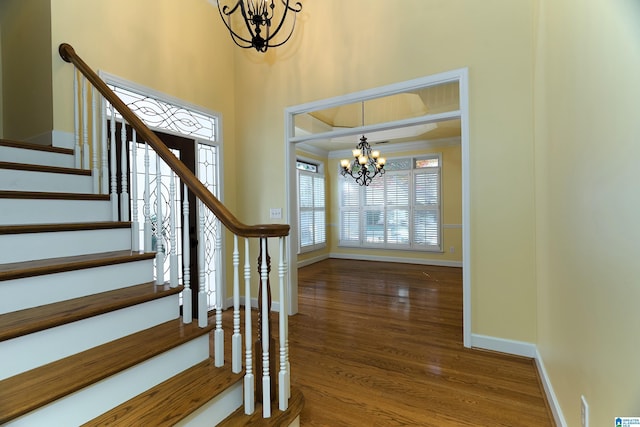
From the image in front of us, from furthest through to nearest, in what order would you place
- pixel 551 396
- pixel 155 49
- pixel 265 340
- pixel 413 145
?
pixel 413 145
pixel 155 49
pixel 551 396
pixel 265 340

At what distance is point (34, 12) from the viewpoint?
239 cm

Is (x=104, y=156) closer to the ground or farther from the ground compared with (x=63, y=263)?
farther from the ground

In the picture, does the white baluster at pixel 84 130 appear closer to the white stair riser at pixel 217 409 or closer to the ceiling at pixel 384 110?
the ceiling at pixel 384 110

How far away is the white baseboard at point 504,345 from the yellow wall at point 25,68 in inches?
159

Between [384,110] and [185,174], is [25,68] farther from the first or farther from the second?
[384,110]

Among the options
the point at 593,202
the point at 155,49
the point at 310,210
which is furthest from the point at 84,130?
the point at 310,210

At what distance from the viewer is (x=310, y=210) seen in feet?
22.4

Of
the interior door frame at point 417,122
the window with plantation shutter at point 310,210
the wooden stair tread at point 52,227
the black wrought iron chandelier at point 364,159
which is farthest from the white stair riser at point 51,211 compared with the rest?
the window with plantation shutter at point 310,210

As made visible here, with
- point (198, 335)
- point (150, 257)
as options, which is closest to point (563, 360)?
point (198, 335)

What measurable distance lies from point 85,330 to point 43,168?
1.34m

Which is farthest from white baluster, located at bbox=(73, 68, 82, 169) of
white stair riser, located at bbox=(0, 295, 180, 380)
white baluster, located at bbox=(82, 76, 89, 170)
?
white stair riser, located at bbox=(0, 295, 180, 380)

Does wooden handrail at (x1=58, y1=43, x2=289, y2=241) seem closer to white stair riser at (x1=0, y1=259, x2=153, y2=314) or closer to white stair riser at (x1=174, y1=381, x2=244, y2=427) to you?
white stair riser at (x1=0, y1=259, x2=153, y2=314)

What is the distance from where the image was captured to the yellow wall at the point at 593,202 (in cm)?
90

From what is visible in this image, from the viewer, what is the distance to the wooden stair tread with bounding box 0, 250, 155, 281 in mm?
1348
